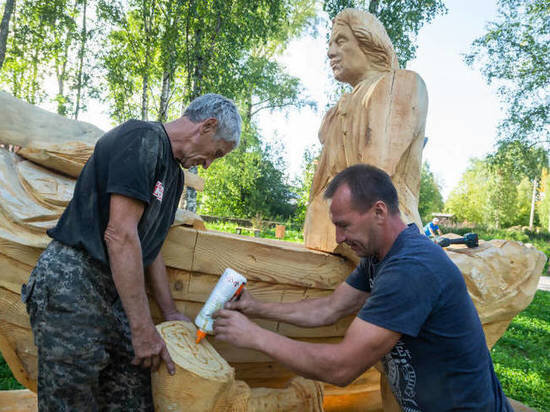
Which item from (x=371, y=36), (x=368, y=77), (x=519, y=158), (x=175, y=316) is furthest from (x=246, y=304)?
(x=519, y=158)

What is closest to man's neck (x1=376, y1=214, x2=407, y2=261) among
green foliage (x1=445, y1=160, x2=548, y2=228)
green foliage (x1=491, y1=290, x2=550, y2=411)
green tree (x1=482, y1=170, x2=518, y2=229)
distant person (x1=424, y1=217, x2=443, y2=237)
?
green foliage (x1=491, y1=290, x2=550, y2=411)

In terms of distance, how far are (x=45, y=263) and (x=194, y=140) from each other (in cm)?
81

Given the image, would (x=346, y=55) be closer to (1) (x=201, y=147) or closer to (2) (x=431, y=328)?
(1) (x=201, y=147)

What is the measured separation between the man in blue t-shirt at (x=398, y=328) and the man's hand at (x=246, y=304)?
88 millimetres

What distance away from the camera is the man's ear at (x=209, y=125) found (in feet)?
5.52

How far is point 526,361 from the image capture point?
4.73 metres

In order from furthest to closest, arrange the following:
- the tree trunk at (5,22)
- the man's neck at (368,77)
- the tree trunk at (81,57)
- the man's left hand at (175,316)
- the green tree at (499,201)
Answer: the green tree at (499,201), the tree trunk at (81,57), the tree trunk at (5,22), the man's neck at (368,77), the man's left hand at (175,316)

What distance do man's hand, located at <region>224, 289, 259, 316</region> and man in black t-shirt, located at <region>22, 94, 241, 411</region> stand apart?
1.27ft

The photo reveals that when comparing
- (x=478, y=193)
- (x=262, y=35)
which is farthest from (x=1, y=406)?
(x=478, y=193)

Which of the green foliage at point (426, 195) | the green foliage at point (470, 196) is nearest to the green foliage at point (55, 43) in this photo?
the green foliage at point (426, 195)

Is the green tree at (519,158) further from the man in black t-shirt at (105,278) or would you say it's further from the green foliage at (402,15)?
the man in black t-shirt at (105,278)

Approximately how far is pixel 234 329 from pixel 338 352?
430 millimetres

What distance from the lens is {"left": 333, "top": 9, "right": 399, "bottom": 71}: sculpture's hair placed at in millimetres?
2236

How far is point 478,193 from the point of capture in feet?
115
